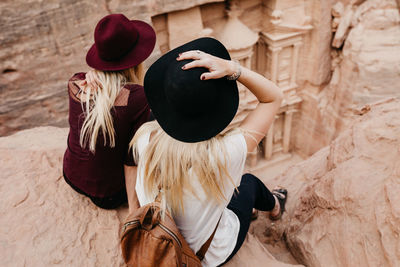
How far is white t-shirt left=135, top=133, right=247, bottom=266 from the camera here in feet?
4.89

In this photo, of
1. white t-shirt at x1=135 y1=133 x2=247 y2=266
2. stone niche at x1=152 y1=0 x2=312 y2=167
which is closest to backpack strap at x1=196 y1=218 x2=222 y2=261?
white t-shirt at x1=135 y1=133 x2=247 y2=266

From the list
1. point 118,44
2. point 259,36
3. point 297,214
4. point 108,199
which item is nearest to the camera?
point 118,44

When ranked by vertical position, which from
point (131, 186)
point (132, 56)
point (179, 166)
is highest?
point (132, 56)

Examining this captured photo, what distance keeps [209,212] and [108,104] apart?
782 millimetres

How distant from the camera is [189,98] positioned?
1.30 metres

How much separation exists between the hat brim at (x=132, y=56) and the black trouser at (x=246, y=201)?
3.26 feet

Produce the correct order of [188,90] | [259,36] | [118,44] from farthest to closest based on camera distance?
[259,36], [118,44], [188,90]

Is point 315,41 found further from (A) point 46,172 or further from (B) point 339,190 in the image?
(A) point 46,172

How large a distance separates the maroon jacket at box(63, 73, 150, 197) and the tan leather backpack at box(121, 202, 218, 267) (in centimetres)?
55

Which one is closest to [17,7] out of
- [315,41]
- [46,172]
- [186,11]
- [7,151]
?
[186,11]

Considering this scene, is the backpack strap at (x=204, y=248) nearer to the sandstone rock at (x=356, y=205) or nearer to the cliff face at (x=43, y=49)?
the sandstone rock at (x=356, y=205)

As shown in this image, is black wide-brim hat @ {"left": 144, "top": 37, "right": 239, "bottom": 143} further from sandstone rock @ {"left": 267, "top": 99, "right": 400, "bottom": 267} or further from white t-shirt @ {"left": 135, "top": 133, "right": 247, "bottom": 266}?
sandstone rock @ {"left": 267, "top": 99, "right": 400, "bottom": 267}

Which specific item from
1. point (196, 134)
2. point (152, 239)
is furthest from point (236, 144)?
point (152, 239)

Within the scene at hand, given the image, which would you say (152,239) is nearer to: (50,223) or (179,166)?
(179,166)
